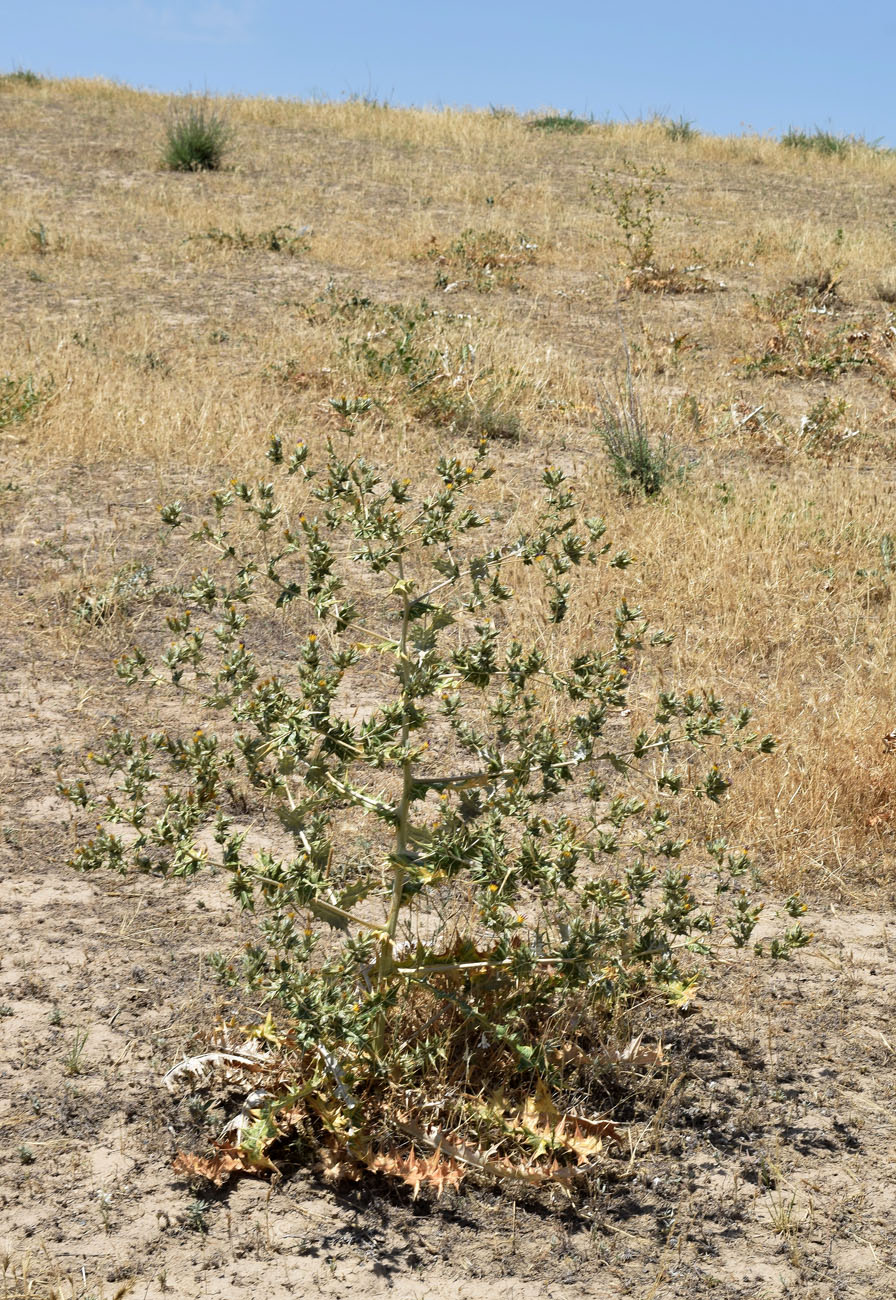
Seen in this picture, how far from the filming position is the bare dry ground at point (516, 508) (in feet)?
8.58

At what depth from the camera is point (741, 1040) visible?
Answer: 10.7 feet

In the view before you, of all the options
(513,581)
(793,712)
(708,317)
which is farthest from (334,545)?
(708,317)

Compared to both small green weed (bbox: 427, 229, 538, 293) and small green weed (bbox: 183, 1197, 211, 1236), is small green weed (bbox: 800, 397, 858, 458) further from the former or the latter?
small green weed (bbox: 183, 1197, 211, 1236)

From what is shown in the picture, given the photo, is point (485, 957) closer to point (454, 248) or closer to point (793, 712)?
point (793, 712)

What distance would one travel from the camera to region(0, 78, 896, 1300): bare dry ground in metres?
2.62

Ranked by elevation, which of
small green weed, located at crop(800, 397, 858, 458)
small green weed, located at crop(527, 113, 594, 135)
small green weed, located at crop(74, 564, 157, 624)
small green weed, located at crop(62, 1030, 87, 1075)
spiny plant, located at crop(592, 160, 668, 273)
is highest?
small green weed, located at crop(527, 113, 594, 135)

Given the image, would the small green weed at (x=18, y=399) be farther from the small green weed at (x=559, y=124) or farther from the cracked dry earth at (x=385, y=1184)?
the small green weed at (x=559, y=124)

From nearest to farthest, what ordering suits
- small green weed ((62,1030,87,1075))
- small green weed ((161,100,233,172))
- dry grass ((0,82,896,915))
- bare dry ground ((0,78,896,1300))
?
bare dry ground ((0,78,896,1300))
small green weed ((62,1030,87,1075))
dry grass ((0,82,896,915))
small green weed ((161,100,233,172))

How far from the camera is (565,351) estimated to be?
32.2ft

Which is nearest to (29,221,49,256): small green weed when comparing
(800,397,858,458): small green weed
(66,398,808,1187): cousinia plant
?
(800,397,858,458): small green weed

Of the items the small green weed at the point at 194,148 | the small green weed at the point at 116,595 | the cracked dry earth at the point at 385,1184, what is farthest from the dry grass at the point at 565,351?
→ the small green weed at the point at 116,595

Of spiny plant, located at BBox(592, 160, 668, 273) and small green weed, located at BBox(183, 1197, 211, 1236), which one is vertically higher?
spiny plant, located at BBox(592, 160, 668, 273)

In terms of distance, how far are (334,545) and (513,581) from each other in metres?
1.04

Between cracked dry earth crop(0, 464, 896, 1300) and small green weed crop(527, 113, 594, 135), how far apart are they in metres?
18.4
